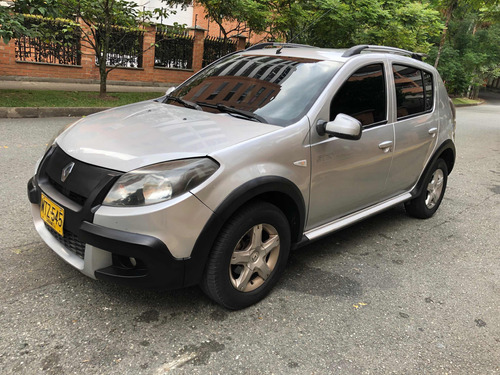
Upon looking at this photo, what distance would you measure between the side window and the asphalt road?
1.23 meters

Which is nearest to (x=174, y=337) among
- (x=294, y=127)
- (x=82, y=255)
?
(x=82, y=255)

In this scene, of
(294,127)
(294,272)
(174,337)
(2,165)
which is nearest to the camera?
(174,337)

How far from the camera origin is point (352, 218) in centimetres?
368

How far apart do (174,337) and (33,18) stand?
46.4ft

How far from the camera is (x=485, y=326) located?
9.86 ft

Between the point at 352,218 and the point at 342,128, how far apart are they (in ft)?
3.23

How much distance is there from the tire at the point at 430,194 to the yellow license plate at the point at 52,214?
3.57m

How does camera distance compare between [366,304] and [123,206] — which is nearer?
[123,206]

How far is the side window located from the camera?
11.0 feet

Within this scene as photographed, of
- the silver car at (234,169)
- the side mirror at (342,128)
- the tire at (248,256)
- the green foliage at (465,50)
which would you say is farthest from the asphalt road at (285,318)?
the green foliage at (465,50)

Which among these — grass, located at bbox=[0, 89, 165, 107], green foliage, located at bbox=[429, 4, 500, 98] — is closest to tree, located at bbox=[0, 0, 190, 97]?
grass, located at bbox=[0, 89, 165, 107]

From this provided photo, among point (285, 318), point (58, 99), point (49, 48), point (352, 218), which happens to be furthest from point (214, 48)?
point (285, 318)

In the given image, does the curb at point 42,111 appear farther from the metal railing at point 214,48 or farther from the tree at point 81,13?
the metal railing at point 214,48

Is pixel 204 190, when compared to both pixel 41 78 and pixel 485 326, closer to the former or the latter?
pixel 485 326
